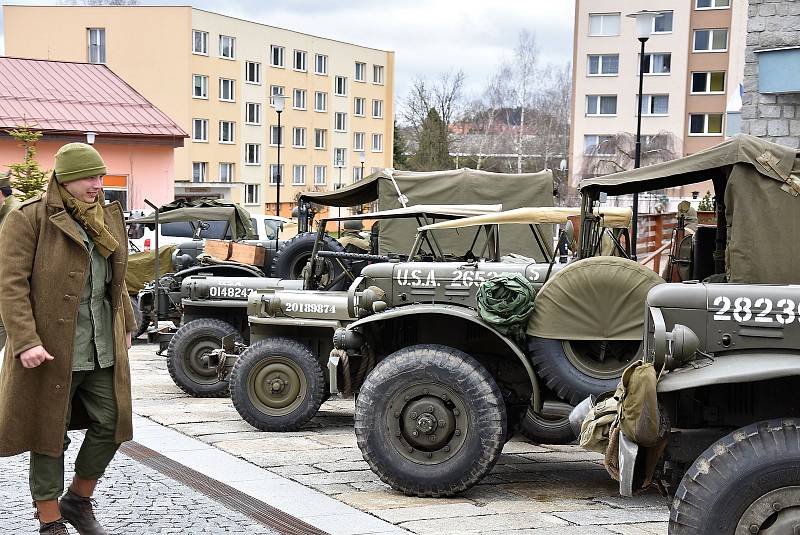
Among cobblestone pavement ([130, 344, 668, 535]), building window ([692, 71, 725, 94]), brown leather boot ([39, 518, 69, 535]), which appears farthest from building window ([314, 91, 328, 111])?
brown leather boot ([39, 518, 69, 535])

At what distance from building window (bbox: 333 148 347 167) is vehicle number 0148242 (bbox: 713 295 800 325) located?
6369cm

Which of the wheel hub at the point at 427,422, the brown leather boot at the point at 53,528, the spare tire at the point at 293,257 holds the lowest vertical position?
the brown leather boot at the point at 53,528

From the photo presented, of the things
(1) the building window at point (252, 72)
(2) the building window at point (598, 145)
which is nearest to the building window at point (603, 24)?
(2) the building window at point (598, 145)

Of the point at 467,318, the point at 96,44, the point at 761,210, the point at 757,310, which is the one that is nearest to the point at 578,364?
the point at 467,318

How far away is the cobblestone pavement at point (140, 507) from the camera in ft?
20.1

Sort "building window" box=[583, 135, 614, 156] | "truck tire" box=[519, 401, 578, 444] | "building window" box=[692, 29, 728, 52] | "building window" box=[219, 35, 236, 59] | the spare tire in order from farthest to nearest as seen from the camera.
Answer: "building window" box=[692, 29, 728, 52] < "building window" box=[583, 135, 614, 156] < "building window" box=[219, 35, 236, 59] < the spare tire < "truck tire" box=[519, 401, 578, 444]

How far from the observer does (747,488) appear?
4.69 metres

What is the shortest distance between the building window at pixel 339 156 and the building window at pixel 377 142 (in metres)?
3.04

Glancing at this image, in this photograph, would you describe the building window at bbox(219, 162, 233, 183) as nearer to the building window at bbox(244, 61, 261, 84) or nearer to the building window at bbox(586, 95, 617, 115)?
the building window at bbox(244, 61, 261, 84)

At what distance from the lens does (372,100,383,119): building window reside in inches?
2835

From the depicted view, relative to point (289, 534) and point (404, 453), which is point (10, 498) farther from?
point (404, 453)

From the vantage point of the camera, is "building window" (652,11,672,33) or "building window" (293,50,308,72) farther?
"building window" (652,11,672,33)

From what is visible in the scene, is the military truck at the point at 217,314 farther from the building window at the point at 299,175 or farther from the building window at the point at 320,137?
the building window at the point at 320,137

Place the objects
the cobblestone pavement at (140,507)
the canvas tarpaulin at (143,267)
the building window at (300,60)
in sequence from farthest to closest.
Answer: the building window at (300,60) < the canvas tarpaulin at (143,267) < the cobblestone pavement at (140,507)
